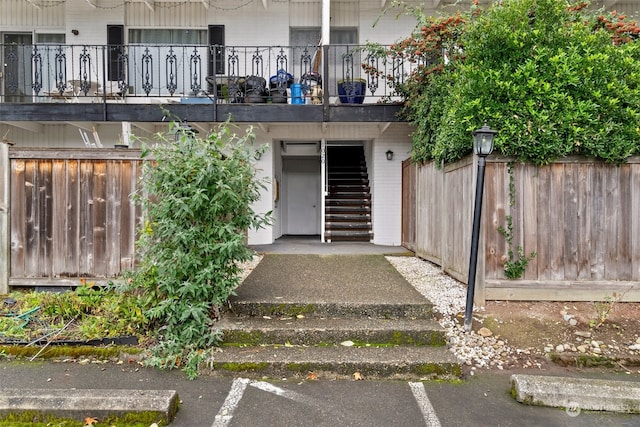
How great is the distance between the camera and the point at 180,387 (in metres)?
3.32

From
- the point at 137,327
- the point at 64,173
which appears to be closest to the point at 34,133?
the point at 64,173

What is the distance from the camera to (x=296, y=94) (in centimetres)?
853

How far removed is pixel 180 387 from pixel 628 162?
5322mm

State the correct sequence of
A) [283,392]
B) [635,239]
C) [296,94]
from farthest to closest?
[296,94] → [635,239] → [283,392]

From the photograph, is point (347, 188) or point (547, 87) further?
point (347, 188)

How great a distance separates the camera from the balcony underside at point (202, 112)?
793 centimetres

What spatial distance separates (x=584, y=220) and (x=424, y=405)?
310cm

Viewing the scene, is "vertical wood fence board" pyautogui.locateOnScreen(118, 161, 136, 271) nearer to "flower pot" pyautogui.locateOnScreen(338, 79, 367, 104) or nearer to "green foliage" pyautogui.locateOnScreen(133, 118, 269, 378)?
"green foliage" pyautogui.locateOnScreen(133, 118, 269, 378)

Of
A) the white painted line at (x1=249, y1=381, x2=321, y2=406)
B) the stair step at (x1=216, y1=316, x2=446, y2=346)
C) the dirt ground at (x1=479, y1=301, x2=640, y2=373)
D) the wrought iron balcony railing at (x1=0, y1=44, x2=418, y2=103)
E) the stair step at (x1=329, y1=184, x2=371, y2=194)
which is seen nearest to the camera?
the white painted line at (x1=249, y1=381, x2=321, y2=406)

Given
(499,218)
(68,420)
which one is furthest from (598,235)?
(68,420)

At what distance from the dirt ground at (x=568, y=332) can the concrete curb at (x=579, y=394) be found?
0.53 meters

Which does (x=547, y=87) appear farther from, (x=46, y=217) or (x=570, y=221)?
(x=46, y=217)

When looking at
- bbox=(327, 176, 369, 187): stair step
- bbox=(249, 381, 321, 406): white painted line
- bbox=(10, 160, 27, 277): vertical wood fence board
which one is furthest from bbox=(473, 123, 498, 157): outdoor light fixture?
bbox=(327, 176, 369, 187): stair step

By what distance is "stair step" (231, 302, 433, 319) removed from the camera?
423cm
